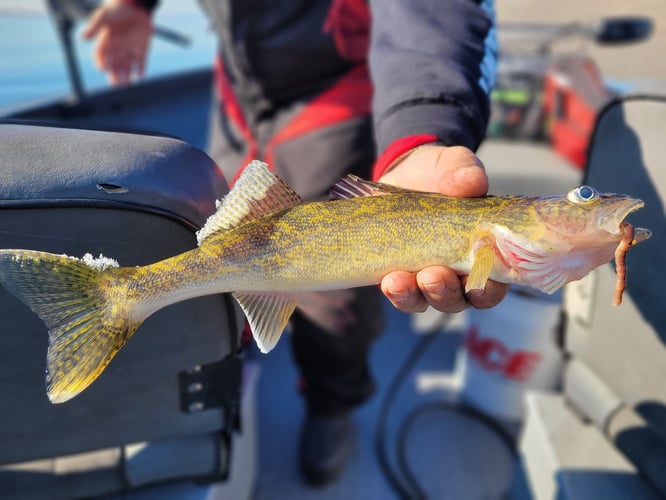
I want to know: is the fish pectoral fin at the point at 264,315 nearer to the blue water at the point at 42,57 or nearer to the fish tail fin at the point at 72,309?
the fish tail fin at the point at 72,309

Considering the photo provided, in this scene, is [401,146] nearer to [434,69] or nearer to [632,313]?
[434,69]

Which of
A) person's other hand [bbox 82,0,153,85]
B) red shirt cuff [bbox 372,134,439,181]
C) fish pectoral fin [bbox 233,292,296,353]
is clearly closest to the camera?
fish pectoral fin [bbox 233,292,296,353]

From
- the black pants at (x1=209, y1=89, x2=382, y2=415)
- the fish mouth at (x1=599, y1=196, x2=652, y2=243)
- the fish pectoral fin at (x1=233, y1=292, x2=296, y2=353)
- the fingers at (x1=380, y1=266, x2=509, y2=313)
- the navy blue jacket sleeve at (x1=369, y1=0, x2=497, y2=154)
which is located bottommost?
the black pants at (x1=209, y1=89, x2=382, y2=415)

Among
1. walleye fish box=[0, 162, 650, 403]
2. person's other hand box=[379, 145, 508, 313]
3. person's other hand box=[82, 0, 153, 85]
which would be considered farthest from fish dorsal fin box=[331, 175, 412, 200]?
person's other hand box=[82, 0, 153, 85]

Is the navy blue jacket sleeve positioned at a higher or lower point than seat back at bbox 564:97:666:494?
higher

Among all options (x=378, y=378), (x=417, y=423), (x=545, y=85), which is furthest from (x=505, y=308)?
(x=545, y=85)

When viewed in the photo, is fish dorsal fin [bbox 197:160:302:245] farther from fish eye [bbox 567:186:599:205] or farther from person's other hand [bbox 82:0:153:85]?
person's other hand [bbox 82:0:153:85]

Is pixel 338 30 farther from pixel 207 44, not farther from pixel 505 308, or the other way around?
pixel 207 44

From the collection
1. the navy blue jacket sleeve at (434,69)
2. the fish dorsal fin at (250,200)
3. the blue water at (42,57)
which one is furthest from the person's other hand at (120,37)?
the fish dorsal fin at (250,200)
